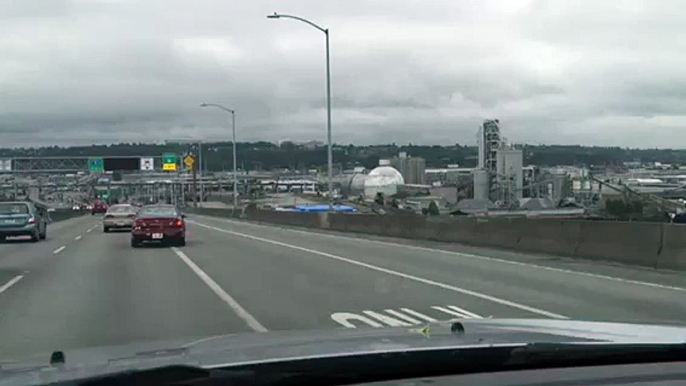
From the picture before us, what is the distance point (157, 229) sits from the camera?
2791 centimetres

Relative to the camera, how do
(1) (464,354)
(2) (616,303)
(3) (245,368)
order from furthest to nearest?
(2) (616,303)
(1) (464,354)
(3) (245,368)

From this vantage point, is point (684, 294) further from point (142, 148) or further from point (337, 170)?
point (142, 148)

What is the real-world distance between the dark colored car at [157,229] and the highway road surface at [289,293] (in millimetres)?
3600

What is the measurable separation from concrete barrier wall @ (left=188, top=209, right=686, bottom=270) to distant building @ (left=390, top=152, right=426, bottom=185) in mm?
8604

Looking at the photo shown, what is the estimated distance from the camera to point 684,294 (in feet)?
44.8

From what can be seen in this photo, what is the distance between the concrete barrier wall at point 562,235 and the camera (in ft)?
58.4

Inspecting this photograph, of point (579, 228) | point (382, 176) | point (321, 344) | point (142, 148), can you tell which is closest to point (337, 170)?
point (382, 176)

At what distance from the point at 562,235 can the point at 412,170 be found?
73.5ft

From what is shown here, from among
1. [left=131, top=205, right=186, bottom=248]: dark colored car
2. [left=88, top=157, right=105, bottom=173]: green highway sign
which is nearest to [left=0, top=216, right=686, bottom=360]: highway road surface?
[left=131, top=205, right=186, bottom=248]: dark colored car

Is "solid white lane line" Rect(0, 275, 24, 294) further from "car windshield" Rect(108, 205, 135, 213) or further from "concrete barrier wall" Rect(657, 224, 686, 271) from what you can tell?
"car windshield" Rect(108, 205, 135, 213)

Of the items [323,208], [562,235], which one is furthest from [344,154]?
[562,235]

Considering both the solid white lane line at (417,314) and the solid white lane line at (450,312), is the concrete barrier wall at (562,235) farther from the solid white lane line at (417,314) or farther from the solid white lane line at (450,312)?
the solid white lane line at (417,314)

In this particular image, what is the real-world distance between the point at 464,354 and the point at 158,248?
24.3 meters

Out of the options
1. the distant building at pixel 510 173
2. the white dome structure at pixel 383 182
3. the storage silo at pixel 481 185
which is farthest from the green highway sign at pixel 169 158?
the storage silo at pixel 481 185
